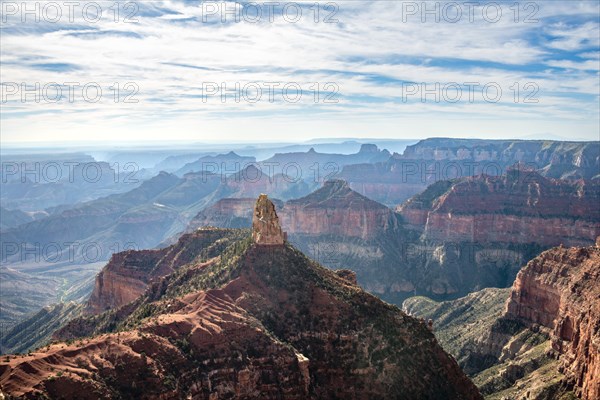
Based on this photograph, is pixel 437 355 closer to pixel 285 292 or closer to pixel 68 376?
pixel 285 292

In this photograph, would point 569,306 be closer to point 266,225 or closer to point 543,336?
point 543,336

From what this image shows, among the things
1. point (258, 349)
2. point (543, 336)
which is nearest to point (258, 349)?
point (258, 349)

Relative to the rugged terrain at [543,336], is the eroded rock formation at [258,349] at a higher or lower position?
higher

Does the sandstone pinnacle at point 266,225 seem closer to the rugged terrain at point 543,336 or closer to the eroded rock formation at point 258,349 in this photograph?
the eroded rock formation at point 258,349

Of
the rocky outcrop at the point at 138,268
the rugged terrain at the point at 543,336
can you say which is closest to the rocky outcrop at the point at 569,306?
the rugged terrain at the point at 543,336

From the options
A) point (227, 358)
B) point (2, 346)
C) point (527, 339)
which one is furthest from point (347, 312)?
point (2, 346)
